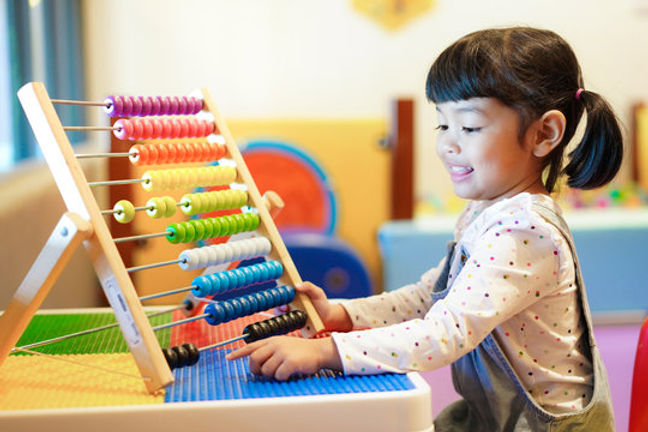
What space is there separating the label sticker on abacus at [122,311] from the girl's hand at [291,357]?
142 millimetres

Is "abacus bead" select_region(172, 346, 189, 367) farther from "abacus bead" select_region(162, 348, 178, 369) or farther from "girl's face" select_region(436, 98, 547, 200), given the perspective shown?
"girl's face" select_region(436, 98, 547, 200)

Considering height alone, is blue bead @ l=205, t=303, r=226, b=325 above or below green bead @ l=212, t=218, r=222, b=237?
below

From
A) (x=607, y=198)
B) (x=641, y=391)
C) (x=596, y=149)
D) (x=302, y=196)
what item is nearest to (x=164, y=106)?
(x=596, y=149)

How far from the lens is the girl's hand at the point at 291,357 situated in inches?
34.3

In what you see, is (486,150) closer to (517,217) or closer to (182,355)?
(517,217)

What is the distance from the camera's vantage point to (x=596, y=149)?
3.59ft

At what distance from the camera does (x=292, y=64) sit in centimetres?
451

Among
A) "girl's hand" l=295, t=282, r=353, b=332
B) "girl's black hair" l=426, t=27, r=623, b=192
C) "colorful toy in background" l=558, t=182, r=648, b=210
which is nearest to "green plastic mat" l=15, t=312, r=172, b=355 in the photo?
"girl's hand" l=295, t=282, r=353, b=332

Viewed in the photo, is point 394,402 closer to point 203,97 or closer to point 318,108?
point 203,97

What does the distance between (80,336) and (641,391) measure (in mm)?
822

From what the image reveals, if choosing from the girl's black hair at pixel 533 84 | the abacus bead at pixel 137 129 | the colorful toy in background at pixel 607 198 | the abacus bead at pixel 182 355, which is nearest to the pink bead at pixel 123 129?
the abacus bead at pixel 137 129

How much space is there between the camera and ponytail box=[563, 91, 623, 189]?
3.49ft

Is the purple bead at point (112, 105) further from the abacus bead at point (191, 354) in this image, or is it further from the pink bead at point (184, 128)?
the abacus bead at point (191, 354)

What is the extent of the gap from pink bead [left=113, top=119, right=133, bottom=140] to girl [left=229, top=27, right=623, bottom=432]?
0.34 m
